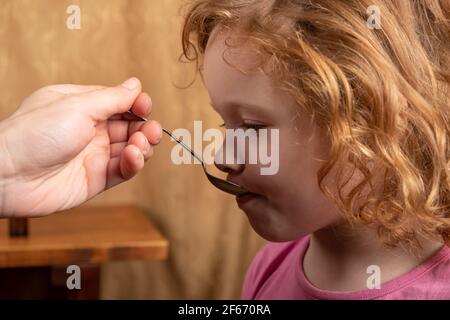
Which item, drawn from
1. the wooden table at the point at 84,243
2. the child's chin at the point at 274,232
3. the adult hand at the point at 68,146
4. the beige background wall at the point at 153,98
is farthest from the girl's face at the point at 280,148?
the beige background wall at the point at 153,98

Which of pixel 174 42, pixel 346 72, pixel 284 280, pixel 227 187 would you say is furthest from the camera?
pixel 174 42

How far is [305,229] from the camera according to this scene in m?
0.83

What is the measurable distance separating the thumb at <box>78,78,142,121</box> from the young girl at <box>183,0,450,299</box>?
0.10m

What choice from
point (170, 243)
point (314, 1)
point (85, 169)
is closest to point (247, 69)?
point (314, 1)

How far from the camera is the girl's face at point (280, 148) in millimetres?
784

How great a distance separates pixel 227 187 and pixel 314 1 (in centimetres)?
26

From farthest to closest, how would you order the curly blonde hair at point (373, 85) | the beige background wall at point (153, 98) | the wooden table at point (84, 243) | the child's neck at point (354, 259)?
the beige background wall at point (153, 98) → the wooden table at point (84, 243) → the child's neck at point (354, 259) → the curly blonde hair at point (373, 85)

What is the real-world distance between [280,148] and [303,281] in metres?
0.23

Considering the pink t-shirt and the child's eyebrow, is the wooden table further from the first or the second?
the child's eyebrow

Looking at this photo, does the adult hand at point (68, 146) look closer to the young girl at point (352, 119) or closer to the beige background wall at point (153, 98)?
the young girl at point (352, 119)

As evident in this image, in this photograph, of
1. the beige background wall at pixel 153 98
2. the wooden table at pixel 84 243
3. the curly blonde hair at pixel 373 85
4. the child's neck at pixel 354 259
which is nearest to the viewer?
the curly blonde hair at pixel 373 85

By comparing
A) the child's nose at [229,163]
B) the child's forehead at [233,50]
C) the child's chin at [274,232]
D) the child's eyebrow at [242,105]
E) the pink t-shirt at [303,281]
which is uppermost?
the child's forehead at [233,50]

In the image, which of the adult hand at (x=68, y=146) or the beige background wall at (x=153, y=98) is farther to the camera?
the beige background wall at (x=153, y=98)
